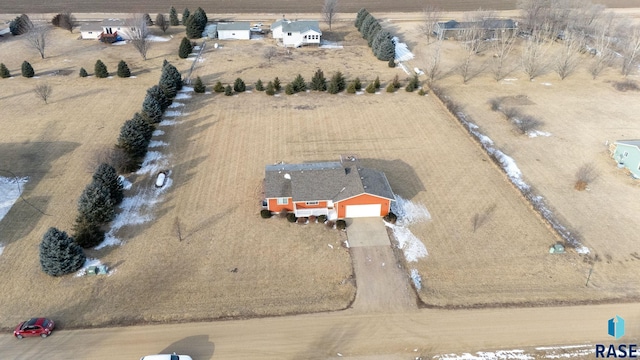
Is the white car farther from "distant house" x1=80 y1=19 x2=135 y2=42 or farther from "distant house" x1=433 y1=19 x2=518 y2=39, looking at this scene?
"distant house" x1=433 y1=19 x2=518 y2=39

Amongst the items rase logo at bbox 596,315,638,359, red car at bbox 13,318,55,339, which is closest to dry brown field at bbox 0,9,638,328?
red car at bbox 13,318,55,339

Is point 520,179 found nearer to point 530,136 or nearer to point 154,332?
point 530,136

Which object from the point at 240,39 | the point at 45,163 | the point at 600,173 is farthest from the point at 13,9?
the point at 600,173

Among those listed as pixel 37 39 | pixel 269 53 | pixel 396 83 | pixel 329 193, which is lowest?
pixel 329 193

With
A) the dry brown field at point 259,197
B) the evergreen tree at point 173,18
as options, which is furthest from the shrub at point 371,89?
the evergreen tree at point 173,18

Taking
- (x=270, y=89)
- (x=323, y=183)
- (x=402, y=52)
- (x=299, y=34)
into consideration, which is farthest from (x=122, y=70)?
(x=402, y=52)

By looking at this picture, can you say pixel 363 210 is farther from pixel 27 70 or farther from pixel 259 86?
pixel 27 70
